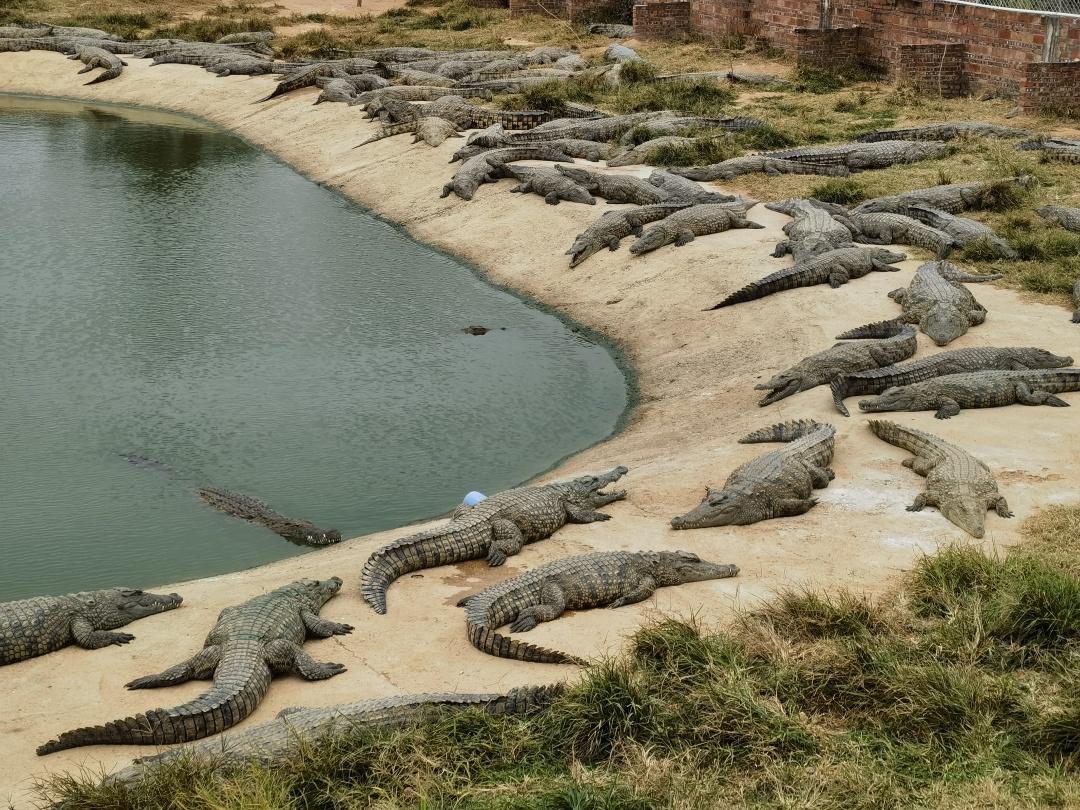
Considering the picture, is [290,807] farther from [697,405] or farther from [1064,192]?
[1064,192]

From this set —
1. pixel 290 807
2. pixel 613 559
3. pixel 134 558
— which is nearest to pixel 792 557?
pixel 613 559

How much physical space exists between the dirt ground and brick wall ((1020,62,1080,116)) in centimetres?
582

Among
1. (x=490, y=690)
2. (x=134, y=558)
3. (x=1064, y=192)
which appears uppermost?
(x=1064, y=192)

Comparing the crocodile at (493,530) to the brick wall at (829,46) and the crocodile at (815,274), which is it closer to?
the crocodile at (815,274)

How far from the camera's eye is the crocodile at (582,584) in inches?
251

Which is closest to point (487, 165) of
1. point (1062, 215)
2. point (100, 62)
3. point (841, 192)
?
point (841, 192)

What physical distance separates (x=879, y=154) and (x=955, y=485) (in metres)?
10.7

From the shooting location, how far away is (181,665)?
6.02m

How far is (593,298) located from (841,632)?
8424mm

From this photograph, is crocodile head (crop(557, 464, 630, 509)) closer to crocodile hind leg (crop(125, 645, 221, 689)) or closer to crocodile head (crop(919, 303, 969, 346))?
crocodile hind leg (crop(125, 645, 221, 689))

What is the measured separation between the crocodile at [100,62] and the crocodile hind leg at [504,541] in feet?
77.5

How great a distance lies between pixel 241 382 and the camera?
11.4m

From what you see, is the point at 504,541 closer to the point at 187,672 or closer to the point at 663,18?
the point at 187,672

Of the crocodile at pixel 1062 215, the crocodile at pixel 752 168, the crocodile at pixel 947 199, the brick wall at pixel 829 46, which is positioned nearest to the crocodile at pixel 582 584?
the crocodile at pixel 1062 215
